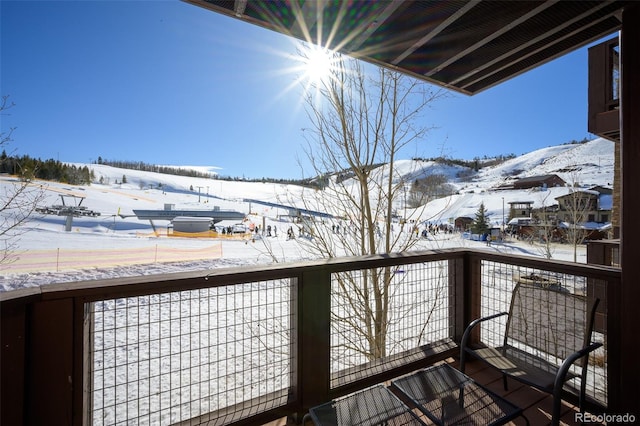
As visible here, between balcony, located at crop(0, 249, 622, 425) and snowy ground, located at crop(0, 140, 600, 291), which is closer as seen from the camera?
balcony, located at crop(0, 249, 622, 425)

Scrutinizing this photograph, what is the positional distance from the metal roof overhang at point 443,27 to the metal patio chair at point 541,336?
1.70 meters

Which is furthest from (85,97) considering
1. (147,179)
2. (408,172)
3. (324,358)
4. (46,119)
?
(324,358)

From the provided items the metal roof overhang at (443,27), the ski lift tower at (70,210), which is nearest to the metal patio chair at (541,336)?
the metal roof overhang at (443,27)

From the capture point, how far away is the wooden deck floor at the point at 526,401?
69.9 inches

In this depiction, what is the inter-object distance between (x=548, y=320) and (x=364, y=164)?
3134 mm

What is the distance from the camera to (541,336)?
1.94 m

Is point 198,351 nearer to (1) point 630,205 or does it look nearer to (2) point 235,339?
(2) point 235,339

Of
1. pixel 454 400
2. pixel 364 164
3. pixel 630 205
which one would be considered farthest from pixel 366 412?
pixel 364 164

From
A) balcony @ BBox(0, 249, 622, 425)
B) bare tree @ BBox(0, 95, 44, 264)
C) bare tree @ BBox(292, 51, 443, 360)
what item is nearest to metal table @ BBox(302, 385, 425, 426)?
balcony @ BBox(0, 249, 622, 425)

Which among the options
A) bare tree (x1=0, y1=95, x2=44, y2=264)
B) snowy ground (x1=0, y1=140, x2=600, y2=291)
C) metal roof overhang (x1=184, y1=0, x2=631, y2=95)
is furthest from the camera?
bare tree (x1=0, y1=95, x2=44, y2=264)

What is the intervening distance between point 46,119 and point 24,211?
2341cm

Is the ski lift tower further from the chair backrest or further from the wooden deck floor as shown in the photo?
the chair backrest

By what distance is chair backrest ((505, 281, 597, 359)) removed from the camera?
180cm
